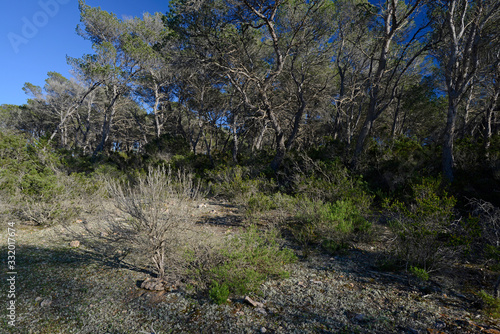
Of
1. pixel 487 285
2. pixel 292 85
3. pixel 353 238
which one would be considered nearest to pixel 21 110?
pixel 292 85

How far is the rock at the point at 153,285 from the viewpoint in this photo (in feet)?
Result: 9.91

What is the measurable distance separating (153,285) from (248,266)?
50.8 inches

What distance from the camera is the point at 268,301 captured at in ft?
9.06

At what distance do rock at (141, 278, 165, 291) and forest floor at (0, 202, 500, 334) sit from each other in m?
0.06

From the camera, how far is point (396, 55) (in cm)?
1159

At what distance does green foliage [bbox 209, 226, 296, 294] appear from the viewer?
2.87m

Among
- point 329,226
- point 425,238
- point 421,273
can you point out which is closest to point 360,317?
point 421,273

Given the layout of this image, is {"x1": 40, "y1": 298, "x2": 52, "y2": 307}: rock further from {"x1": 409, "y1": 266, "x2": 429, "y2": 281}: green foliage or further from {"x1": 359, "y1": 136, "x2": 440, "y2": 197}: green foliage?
{"x1": 359, "y1": 136, "x2": 440, "y2": 197}: green foliage

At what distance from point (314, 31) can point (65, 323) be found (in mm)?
12548

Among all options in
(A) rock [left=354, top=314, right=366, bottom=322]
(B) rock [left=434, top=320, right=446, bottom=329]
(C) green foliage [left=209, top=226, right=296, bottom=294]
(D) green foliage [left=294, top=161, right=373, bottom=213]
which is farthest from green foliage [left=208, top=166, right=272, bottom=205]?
(B) rock [left=434, top=320, right=446, bottom=329]

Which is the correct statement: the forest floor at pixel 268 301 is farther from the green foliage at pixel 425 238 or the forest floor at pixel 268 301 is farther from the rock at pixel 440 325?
the green foliage at pixel 425 238

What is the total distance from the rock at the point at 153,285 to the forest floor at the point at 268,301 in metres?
0.06

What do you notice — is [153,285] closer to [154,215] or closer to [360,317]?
[154,215]

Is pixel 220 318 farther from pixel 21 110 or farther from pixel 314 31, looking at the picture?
pixel 21 110
